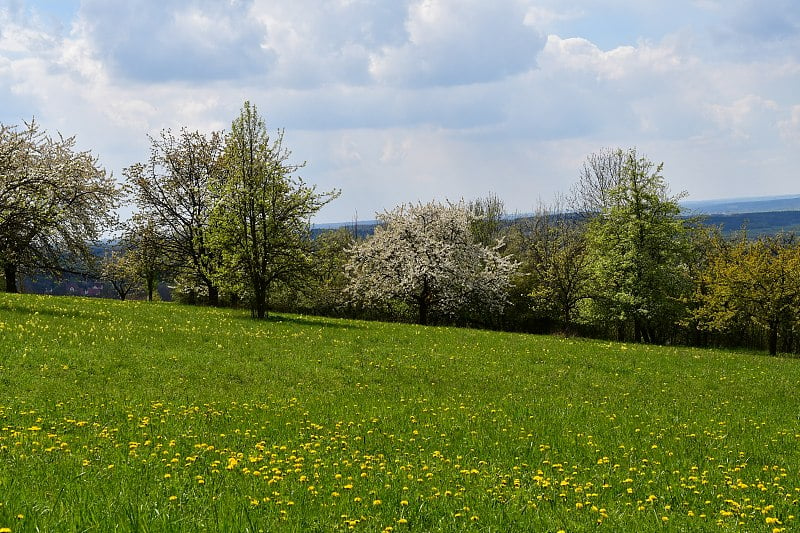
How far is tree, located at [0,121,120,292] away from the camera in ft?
91.4

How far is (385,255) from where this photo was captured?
46500mm

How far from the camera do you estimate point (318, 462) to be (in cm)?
874

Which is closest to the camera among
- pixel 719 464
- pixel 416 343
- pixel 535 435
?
pixel 719 464

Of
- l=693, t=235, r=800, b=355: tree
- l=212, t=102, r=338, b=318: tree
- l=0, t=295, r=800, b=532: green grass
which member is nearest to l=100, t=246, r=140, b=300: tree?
l=212, t=102, r=338, b=318: tree

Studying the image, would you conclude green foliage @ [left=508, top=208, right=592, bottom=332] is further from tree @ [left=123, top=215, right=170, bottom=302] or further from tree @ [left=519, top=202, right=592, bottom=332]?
tree @ [left=123, top=215, right=170, bottom=302]

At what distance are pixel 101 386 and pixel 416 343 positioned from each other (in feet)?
45.2

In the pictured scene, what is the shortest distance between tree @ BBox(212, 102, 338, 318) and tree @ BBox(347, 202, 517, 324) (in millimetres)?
14738

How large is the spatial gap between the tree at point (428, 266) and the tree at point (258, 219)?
580 inches

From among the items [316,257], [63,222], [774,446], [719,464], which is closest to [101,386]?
[719,464]

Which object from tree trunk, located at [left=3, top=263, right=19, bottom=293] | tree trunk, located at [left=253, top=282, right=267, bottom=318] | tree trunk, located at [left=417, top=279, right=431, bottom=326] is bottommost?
tree trunk, located at [left=417, top=279, right=431, bottom=326]

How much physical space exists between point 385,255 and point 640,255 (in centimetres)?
1966

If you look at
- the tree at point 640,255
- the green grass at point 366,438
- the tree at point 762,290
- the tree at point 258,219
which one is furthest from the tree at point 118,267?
the tree at point 762,290

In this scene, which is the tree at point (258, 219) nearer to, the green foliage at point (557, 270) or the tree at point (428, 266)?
the tree at point (428, 266)

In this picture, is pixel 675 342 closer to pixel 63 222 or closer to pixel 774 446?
pixel 774 446
